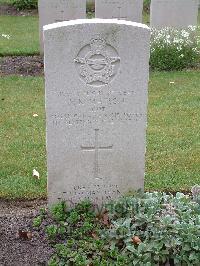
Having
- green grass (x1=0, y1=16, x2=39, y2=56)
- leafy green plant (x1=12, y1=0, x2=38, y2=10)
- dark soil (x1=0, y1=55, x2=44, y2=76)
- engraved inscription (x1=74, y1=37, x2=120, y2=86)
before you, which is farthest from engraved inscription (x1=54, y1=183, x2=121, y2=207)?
leafy green plant (x1=12, y1=0, x2=38, y2=10)

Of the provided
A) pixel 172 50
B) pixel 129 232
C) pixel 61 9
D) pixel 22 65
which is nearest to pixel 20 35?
pixel 22 65

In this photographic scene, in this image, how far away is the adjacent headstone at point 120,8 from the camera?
10.5m

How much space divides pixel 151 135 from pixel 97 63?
9.09ft

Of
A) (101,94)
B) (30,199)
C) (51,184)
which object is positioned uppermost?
(101,94)

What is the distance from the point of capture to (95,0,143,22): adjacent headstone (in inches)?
413

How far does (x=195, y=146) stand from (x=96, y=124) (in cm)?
243

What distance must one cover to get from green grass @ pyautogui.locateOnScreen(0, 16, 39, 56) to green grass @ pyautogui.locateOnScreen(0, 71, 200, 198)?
2299mm

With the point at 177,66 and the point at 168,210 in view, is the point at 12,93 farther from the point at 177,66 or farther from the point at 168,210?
the point at 168,210

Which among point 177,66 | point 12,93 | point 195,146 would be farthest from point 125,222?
point 177,66

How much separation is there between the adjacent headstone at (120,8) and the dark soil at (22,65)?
1522mm

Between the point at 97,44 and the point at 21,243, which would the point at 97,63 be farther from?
the point at 21,243

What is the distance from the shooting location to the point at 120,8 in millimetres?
10523

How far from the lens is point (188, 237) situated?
418 centimetres

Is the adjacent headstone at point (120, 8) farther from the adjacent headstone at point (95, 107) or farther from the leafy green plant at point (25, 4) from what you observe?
the leafy green plant at point (25, 4)
